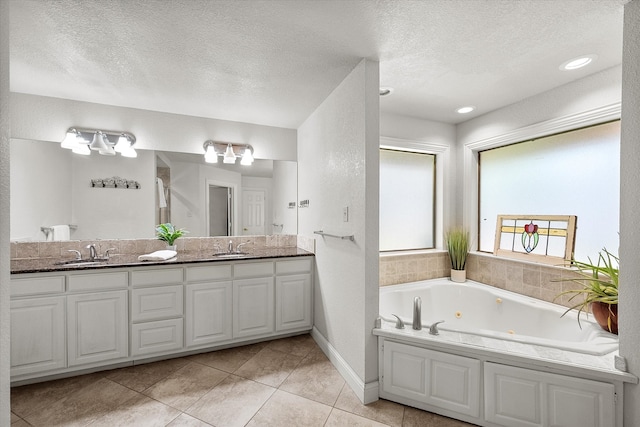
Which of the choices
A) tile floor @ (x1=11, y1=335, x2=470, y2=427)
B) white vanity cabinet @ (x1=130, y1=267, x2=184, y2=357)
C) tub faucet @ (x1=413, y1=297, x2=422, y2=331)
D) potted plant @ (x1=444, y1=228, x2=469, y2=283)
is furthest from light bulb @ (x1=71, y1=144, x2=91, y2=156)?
potted plant @ (x1=444, y1=228, x2=469, y2=283)

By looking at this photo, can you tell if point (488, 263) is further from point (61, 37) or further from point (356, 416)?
point (61, 37)

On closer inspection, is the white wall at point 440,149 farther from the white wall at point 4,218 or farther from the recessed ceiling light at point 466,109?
the white wall at point 4,218

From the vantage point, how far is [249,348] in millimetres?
2543

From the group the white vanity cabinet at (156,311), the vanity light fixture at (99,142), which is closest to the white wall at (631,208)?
the white vanity cabinet at (156,311)

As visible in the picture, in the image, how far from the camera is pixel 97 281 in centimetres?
207

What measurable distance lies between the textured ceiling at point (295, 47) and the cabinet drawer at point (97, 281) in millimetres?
1495

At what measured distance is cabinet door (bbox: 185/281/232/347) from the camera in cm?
234

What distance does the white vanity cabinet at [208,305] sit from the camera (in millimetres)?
2342

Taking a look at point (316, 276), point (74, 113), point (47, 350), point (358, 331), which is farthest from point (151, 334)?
point (74, 113)

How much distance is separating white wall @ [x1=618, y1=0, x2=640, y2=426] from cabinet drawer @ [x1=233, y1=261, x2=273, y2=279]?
235 cm

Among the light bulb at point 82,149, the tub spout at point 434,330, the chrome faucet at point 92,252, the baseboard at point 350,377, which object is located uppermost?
the light bulb at point 82,149

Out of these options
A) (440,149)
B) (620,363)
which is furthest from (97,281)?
(440,149)

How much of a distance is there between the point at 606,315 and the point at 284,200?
2.82 meters

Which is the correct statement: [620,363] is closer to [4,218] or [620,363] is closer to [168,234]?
[4,218]
